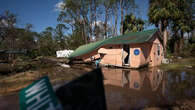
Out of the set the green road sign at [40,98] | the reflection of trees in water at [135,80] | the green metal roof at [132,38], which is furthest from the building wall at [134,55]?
the green road sign at [40,98]

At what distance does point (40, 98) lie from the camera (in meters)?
1.26

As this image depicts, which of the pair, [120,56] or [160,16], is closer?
[120,56]

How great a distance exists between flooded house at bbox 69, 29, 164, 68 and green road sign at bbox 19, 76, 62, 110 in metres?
8.99

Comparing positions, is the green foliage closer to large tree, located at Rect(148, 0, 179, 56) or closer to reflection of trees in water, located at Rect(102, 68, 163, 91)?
large tree, located at Rect(148, 0, 179, 56)

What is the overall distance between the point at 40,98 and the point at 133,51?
9.65m

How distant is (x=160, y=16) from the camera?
15984 mm

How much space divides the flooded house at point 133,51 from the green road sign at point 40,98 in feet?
29.5

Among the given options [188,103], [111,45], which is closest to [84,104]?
[188,103]

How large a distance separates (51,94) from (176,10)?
21.1m

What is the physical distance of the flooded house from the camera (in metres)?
9.53

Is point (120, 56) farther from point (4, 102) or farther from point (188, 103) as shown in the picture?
point (4, 102)

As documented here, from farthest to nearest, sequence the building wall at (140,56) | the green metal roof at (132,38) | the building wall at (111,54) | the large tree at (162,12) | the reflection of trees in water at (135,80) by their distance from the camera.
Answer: the large tree at (162,12) → the building wall at (111,54) → the building wall at (140,56) → the green metal roof at (132,38) → the reflection of trees in water at (135,80)

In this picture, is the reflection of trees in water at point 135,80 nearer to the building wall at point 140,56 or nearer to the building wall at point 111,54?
the building wall at point 140,56

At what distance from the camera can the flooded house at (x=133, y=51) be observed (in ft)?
31.3
